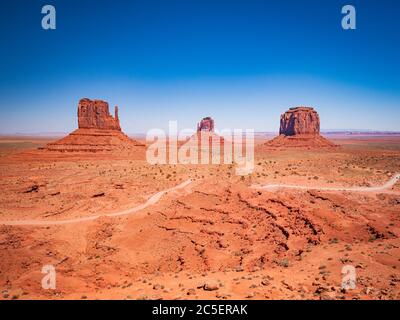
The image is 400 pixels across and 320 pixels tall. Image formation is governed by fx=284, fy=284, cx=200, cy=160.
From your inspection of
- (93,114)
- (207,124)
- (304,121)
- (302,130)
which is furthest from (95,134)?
(304,121)

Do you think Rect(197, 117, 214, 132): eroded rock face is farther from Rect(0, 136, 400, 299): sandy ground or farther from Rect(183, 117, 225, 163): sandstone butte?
Rect(0, 136, 400, 299): sandy ground

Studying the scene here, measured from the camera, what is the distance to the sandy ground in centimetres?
1214

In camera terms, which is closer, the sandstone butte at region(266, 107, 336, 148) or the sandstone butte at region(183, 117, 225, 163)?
the sandstone butte at region(266, 107, 336, 148)

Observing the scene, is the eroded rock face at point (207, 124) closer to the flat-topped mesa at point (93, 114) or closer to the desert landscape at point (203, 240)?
the flat-topped mesa at point (93, 114)

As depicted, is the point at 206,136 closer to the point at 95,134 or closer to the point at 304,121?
the point at 304,121

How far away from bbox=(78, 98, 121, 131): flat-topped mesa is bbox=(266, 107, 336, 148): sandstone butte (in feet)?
195

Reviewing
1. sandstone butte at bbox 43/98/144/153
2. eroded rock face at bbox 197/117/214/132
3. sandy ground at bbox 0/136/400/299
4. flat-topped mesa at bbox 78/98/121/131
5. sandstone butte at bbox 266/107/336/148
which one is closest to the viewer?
sandy ground at bbox 0/136/400/299

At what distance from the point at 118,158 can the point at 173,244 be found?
50264 millimetres

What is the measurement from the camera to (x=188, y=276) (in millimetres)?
14297

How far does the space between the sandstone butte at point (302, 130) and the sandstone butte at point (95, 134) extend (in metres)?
54.0

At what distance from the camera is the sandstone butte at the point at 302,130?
10256cm

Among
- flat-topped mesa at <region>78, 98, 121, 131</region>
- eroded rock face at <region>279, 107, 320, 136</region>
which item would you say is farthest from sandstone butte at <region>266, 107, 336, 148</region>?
flat-topped mesa at <region>78, 98, 121, 131</region>

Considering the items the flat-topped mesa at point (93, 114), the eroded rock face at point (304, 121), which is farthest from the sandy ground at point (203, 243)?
the eroded rock face at point (304, 121)
